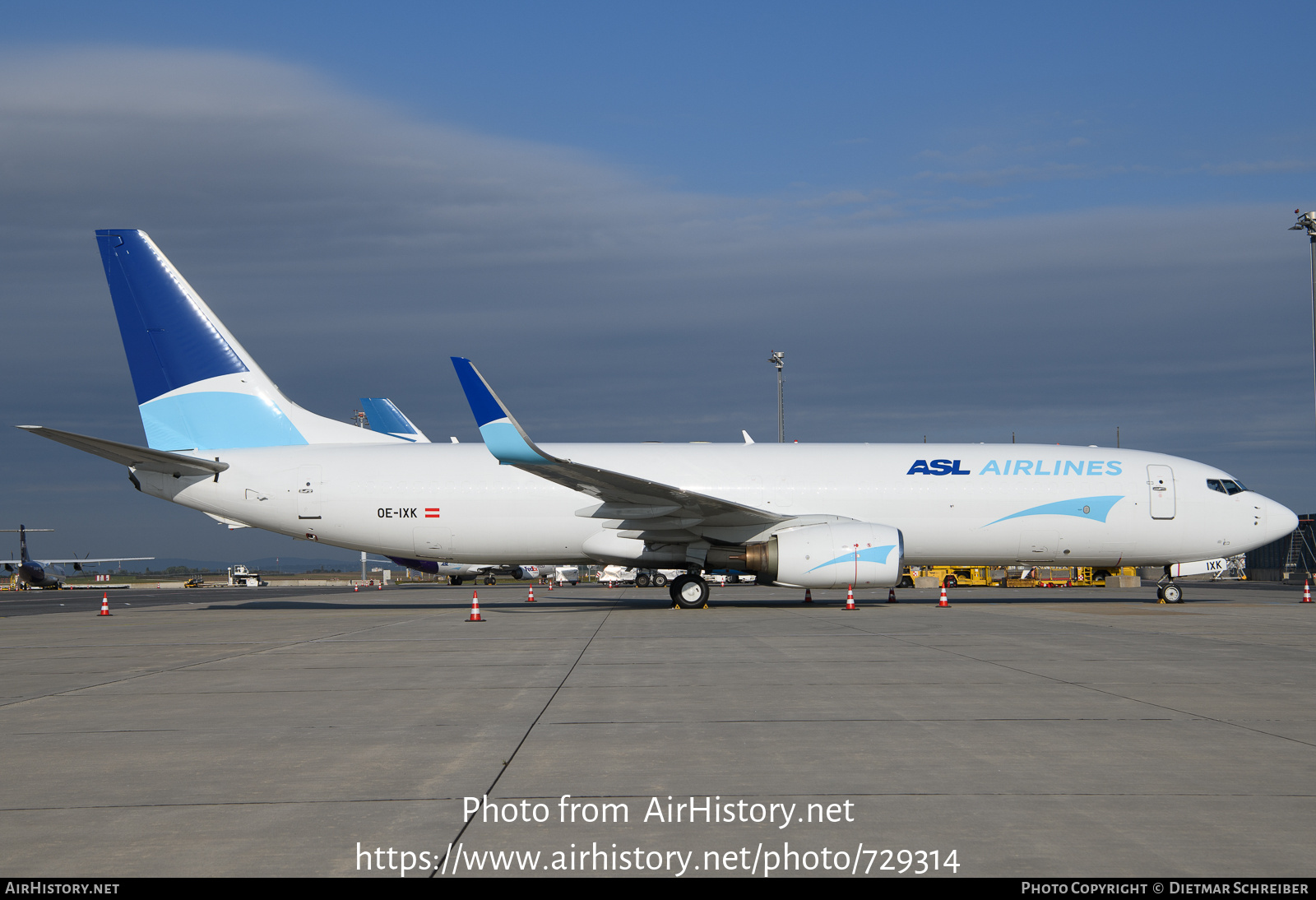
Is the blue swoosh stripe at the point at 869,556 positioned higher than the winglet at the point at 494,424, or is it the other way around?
the winglet at the point at 494,424

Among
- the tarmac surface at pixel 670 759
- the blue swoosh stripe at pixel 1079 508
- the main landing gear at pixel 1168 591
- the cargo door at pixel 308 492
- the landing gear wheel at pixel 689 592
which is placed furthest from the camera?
the main landing gear at pixel 1168 591

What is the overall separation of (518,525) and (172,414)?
8271mm

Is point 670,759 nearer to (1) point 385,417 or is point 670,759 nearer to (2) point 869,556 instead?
(2) point 869,556

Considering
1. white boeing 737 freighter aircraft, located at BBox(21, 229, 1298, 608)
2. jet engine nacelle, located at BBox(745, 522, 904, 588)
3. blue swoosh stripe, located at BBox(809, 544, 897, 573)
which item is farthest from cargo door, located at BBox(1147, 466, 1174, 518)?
blue swoosh stripe, located at BBox(809, 544, 897, 573)

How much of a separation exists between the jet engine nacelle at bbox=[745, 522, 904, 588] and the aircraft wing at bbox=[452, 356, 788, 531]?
3.31ft

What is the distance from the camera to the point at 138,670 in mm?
11992

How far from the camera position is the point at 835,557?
20.9 meters

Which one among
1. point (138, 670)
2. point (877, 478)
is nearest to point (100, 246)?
point (138, 670)

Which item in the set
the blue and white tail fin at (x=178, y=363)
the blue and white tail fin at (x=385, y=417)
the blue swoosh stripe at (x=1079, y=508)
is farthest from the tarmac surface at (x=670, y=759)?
the blue and white tail fin at (x=385, y=417)

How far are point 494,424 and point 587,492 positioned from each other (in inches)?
114

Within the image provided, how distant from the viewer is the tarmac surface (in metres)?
4.55

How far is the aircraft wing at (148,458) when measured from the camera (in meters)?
20.7

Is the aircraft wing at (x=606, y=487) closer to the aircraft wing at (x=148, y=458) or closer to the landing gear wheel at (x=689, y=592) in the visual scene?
the landing gear wheel at (x=689, y=592)
